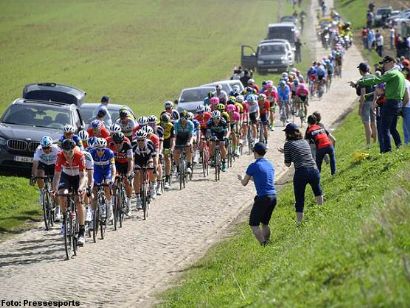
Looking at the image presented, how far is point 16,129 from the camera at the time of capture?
24.8 metres

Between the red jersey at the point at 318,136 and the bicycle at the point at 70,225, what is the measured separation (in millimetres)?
4971

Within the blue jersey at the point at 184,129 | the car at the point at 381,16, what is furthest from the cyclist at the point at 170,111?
the car at the point at 381,16

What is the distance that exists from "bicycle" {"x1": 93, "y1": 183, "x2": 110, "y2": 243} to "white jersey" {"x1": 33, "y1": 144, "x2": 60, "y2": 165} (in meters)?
1.31

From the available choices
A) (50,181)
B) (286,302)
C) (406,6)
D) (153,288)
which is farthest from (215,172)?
(406,6)

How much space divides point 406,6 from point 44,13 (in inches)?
1343

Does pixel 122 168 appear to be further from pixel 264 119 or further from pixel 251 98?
pixel 264 119

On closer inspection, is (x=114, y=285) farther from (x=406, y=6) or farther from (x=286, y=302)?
(x=406, y=6)

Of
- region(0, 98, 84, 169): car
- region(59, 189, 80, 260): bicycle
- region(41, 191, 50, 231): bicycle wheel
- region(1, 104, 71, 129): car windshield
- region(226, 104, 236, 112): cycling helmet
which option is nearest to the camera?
region(59, 189, 80, 260): bicycle

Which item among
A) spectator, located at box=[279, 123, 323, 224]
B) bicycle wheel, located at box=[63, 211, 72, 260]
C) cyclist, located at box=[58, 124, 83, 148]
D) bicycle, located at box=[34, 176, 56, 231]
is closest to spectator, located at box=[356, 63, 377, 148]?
spectator, located at box=[279, 123, 323, 224]

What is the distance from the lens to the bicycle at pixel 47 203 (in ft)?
64.7

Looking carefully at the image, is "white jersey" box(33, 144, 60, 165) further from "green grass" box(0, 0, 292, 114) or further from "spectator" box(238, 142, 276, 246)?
"green grass" box(0, 0, 292, 114)

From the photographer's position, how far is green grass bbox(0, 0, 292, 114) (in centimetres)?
5691

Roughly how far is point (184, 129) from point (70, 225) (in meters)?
8.38

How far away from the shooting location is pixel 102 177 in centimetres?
1908
